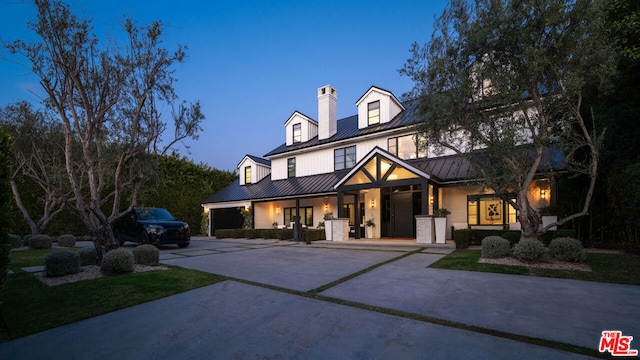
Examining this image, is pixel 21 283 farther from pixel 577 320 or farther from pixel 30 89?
pixel 577 320

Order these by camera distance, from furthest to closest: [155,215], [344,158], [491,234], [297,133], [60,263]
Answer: [297,133] < [344,158] < [155,215] < [491,234] < [60,263]

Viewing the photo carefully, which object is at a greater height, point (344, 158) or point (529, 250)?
point (344, 158)

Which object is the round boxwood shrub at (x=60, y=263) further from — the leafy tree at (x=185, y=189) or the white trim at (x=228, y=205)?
the leafy tree at (x=185, y=189)

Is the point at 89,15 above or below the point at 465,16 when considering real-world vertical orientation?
below

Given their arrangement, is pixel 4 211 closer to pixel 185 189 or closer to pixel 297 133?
pixel 297 133

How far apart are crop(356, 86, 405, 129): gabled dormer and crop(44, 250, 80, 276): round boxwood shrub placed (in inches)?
619

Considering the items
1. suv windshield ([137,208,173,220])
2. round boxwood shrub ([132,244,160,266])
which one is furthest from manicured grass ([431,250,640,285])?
suv windshield ([137,208,173,220])

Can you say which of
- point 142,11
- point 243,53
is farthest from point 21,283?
point 243,53

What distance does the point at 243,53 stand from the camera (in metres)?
25.3

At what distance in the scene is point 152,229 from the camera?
1313cm

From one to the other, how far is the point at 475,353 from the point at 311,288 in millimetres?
3370

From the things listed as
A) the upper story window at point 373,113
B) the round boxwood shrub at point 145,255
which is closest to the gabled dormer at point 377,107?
the upper story window at point 373,113

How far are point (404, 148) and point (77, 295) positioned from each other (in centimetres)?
1520

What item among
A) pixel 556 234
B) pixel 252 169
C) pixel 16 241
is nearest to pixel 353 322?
pixel 556 234
